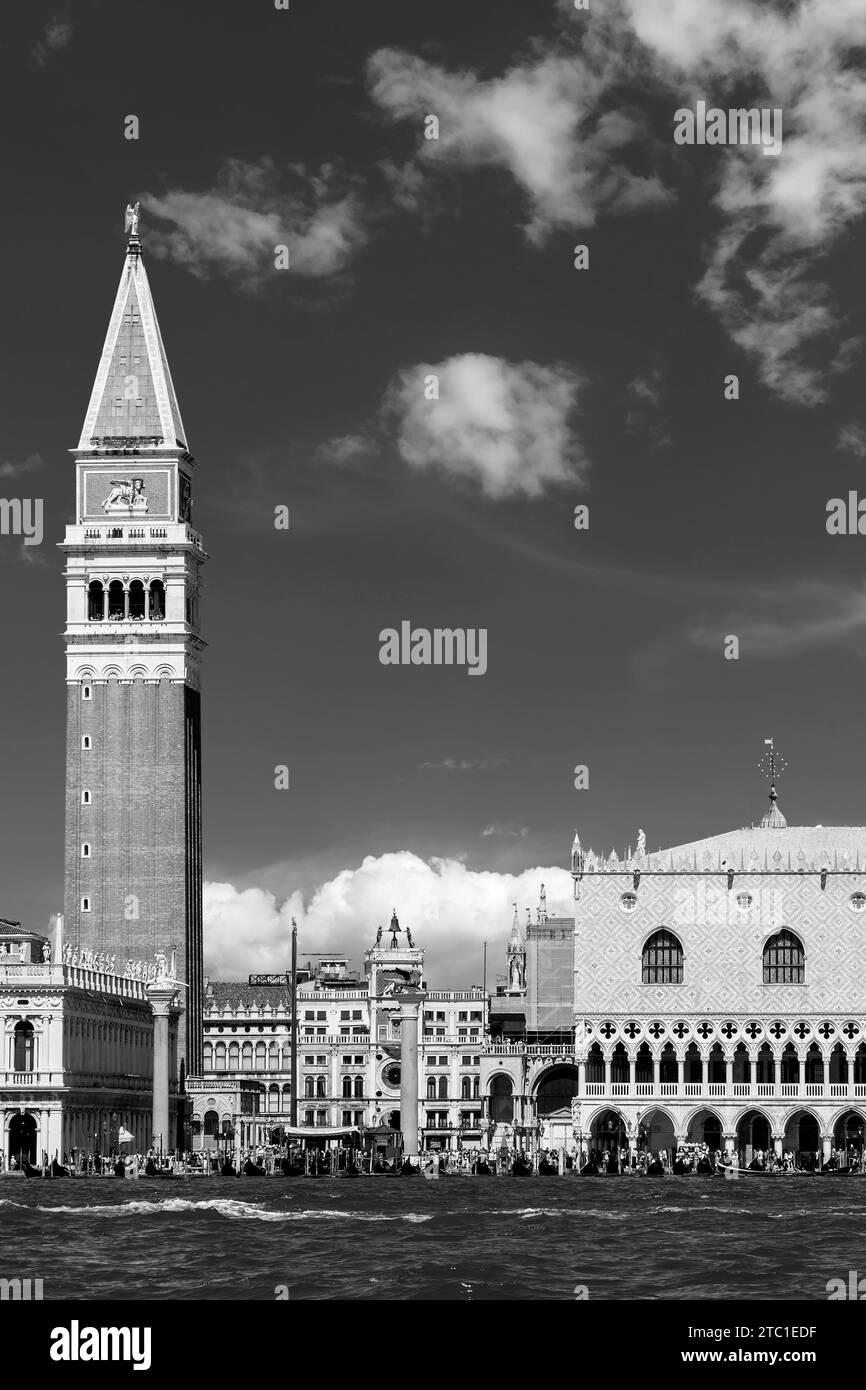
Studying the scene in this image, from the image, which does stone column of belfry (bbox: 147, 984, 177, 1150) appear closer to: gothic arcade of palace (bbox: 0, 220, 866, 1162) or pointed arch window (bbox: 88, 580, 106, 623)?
gothic arcade of palace (bbox: 0, 220, 866, 1162)

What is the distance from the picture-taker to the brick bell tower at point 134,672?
432 feet

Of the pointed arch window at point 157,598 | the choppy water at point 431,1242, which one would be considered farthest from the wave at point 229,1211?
the pointed arch window at point 157,598

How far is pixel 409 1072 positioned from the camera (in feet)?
369

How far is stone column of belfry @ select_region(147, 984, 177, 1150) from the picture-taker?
11219 cm

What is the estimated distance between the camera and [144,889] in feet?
431

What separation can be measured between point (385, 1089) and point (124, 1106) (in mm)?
43401

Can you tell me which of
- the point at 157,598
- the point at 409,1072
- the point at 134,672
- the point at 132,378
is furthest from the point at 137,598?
the point at 409,1072

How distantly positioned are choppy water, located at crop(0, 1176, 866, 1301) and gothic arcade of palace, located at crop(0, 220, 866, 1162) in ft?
108

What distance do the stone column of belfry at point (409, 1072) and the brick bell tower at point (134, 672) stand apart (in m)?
20.2

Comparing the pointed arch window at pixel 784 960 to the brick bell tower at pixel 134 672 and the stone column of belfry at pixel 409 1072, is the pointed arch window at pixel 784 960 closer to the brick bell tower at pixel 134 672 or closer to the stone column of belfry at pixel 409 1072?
the stone column of belfry at pixel 409 1072

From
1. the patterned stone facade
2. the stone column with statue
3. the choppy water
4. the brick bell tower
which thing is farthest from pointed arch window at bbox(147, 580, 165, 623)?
the choppy water

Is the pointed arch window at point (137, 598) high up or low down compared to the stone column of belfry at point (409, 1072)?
up

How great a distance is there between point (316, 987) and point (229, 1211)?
346 feet
